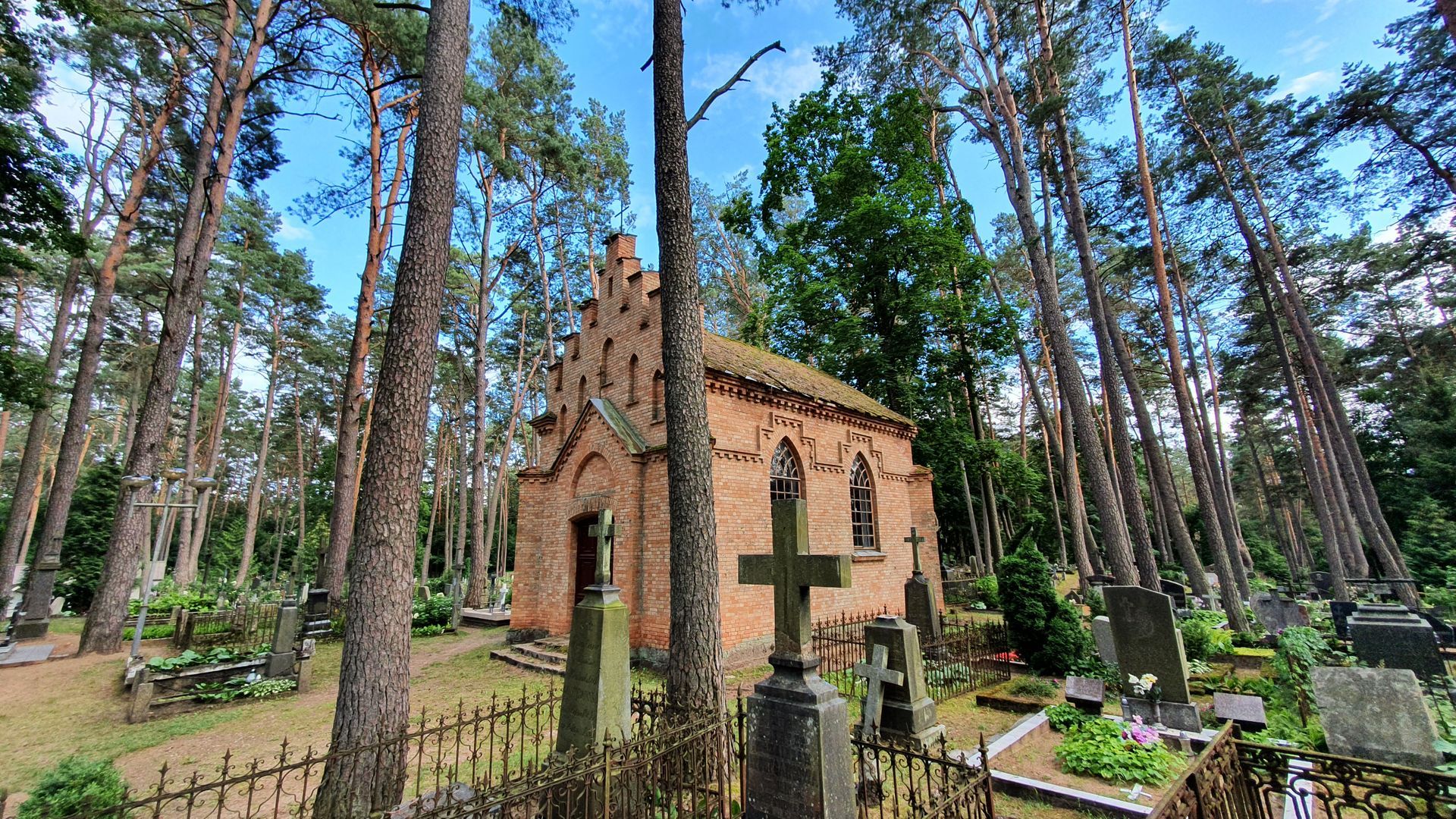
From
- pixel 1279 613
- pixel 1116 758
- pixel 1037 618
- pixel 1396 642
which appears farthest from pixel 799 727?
pixel 1279 613

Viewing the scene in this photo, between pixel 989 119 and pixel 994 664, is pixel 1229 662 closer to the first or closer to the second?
pixel 994 664

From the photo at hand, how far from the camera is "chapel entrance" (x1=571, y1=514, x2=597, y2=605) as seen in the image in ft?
38.6

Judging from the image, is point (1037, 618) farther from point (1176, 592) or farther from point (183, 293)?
point (183, 293)

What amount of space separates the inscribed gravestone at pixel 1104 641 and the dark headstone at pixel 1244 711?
2.48 metres

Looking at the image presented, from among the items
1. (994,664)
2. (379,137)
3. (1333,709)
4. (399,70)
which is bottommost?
(994,664)

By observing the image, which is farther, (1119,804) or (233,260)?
(233,260)

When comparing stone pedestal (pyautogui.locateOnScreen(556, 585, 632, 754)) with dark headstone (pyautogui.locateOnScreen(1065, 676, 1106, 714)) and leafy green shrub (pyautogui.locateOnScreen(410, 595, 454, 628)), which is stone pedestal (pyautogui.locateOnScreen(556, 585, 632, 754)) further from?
leafy green shrub (pyautogui.locateOnScreen(410, 595, 454, 628))

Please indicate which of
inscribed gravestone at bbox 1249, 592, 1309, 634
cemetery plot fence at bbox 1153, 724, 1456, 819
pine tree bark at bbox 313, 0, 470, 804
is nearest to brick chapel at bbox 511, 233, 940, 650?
pine tree bark at bbox 313, 0, 470, 804

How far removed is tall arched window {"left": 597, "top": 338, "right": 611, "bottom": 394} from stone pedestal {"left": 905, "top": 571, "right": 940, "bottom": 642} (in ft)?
25.2

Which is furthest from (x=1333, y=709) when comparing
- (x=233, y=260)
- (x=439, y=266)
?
(x=233, y=260)

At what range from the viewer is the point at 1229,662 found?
9.19 meters

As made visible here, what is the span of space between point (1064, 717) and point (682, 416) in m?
5.87

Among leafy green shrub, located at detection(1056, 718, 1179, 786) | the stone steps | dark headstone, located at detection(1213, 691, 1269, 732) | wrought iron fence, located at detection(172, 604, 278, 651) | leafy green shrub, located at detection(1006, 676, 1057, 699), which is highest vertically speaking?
wrought iron fence, located at detection(172, 604, 278, 651)

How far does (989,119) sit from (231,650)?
19.0m
